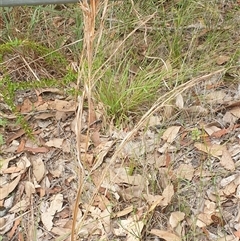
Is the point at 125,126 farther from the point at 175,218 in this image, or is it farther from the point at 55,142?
the point at 175,218

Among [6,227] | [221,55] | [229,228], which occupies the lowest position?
[6,227]

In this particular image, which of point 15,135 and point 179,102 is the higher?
point 179,102

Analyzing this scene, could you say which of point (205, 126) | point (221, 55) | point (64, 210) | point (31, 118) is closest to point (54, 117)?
point (31, 118)

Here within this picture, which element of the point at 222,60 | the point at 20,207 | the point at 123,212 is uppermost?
the point at 222,60

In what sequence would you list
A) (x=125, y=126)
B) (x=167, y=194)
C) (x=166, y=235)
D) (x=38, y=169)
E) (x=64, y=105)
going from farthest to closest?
(x=64, y=105), (x=125, y=126), (x=38, y=169), (x=167, y=194), (x=166, y=235)

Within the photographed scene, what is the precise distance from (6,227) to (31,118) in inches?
25.0

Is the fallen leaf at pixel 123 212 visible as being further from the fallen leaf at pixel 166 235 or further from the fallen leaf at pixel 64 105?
the fallen leaf at pixel 64 105

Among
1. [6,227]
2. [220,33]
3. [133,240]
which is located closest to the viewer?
[133,240]

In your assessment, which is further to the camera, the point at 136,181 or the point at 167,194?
the point at 136,181

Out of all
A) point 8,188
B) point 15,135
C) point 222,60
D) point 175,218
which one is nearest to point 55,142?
point 15,135

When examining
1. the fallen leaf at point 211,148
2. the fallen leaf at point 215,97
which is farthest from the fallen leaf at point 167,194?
the fallen leaf at point 215,97

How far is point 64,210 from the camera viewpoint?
7.45 ft

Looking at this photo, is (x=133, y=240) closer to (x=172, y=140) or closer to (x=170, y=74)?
(x=172, y=140)

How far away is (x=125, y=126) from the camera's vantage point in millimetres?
2531
